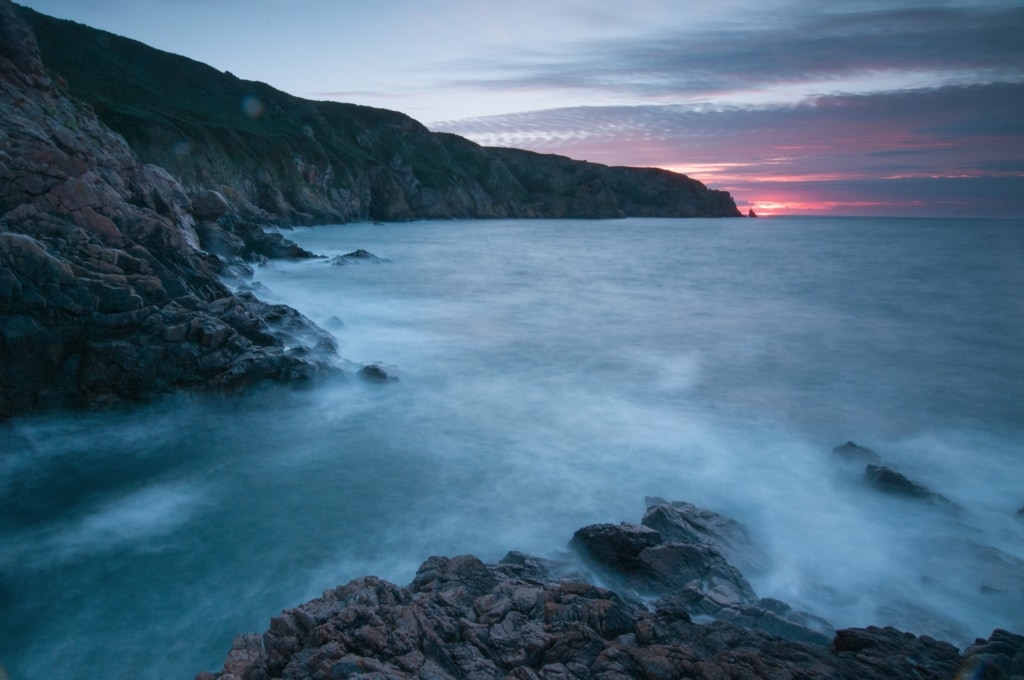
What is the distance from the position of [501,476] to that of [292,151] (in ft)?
175

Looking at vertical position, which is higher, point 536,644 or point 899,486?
point 536,644

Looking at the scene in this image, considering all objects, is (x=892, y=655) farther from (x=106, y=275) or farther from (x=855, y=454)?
(x=106, y=275)

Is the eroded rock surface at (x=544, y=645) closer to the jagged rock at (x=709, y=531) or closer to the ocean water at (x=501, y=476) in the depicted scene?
the ocean water at (x=501, y=476)

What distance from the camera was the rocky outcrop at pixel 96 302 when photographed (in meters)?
8.82

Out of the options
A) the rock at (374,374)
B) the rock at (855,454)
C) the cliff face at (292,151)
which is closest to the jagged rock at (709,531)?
the rock at (855,454)

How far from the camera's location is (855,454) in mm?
9148

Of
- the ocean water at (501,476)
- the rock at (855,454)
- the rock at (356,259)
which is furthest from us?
the rock at (356,259)

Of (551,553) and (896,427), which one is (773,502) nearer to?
(551,553)

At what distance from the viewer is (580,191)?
3947 inches

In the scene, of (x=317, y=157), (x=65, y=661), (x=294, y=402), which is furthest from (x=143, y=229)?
(x=317, y=157)

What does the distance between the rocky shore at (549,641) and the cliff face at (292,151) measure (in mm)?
23995

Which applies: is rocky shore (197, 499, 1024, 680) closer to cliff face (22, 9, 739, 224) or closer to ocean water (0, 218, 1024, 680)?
ocean water (0, 218, 1024, 680)

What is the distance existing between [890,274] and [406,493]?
32868 millimetres

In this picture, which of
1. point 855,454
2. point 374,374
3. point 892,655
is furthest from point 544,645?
point 374,374
